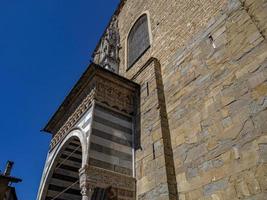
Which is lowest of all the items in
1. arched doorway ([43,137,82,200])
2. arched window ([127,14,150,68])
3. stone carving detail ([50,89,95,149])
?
arched doorway ([43,137,82,200])

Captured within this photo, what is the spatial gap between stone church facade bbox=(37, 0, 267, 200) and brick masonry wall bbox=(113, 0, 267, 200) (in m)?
0.02

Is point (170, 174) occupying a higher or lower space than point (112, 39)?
lower

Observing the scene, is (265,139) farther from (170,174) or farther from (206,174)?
(170,174)

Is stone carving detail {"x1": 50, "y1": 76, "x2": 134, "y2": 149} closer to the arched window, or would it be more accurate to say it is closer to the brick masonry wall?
the brick masonry wall

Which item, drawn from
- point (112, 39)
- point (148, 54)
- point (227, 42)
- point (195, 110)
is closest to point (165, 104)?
point (195, 110)

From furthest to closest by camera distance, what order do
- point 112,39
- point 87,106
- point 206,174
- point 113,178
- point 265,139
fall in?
point 112,39 < point 87,106 < point 113,178 < point 206,174 < point 265,139

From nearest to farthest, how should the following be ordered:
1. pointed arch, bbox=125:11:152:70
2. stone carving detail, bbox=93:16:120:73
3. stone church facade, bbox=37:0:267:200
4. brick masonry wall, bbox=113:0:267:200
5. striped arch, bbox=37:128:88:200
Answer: brick masonry wall, bbox=113:0:267:200 → stone church facade, bbox=37:0:267:200 → striped arch, bbox=37:128:88:200 → pointed arch, bbox=125:11:152:70 → stone carving detail, bbox=93:16:120:73

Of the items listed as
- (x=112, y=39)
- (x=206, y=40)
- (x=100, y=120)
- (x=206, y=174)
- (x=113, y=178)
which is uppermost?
(x=112, y=39)

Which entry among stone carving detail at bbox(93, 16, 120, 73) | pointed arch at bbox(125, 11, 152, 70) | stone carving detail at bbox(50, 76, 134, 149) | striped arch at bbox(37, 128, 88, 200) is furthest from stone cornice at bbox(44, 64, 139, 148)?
stone carving detail at bbox(93, 16, 120, 73)

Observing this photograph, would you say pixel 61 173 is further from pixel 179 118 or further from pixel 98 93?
pixel 179 118

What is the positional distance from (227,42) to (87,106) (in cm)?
305

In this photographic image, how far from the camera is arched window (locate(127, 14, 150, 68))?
7.22 m

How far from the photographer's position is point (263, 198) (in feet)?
8.34

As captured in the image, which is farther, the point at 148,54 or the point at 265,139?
the point at 148,54
